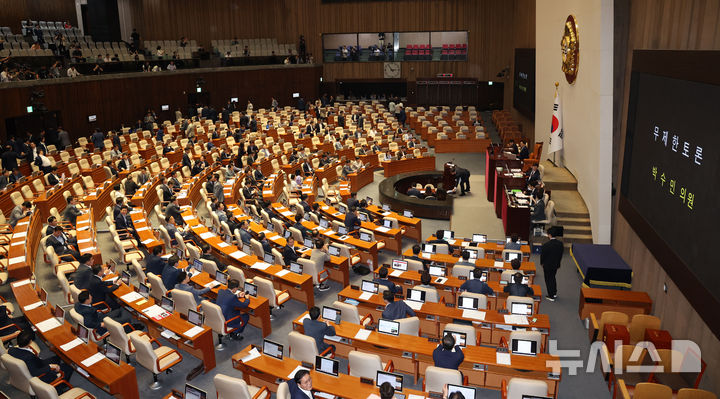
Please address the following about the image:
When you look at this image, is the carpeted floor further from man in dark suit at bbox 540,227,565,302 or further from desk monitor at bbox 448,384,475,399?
desk monitor at bbox 448,384,475,399

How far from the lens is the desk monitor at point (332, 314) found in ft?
28.8

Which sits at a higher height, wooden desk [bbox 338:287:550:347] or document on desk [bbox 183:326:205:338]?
document on desk [bbox 183:326:205:338]

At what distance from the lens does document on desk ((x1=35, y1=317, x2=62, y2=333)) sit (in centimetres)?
862

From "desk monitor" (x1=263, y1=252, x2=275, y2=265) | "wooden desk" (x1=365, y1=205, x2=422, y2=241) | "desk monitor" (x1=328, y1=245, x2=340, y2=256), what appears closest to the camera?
"desk monitor" (x1=263, y1=252, x2=275, y2=265)

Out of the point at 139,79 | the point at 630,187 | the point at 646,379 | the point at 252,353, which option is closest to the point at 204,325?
the point at 252,353

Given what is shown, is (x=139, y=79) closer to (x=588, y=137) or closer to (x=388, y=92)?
(x=388, y=92)

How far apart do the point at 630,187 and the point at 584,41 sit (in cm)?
493

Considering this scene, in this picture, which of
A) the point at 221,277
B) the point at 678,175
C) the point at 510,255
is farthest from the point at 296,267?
the point at 678,175

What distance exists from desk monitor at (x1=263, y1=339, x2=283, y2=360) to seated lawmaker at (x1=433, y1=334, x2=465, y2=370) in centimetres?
218

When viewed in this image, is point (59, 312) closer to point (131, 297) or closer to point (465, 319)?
point (131, 297)

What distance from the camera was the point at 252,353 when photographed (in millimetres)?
7887

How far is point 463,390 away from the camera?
6285mm

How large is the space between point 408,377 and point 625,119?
24.0ft

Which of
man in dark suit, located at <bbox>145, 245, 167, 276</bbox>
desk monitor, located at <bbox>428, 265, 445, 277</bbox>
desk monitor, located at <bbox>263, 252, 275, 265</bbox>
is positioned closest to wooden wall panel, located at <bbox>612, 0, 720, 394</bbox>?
desk monitor, located at <bbox>428, 265, 445, 277</bbox>
